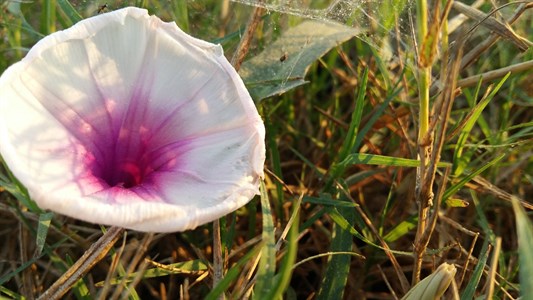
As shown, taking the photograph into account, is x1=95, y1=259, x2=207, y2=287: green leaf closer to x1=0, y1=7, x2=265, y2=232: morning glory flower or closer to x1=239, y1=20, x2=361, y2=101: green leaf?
x1=0, y1=7, x2=265, y2=232: morning glory flower

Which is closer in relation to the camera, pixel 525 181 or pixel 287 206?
pixel 287 206

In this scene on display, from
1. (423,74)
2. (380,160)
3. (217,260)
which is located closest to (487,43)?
(380,160)

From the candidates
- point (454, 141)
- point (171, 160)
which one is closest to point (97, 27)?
point (171, 160)

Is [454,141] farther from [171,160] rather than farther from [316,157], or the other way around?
[171,160]

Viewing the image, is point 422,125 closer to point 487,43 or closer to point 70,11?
point 487,43

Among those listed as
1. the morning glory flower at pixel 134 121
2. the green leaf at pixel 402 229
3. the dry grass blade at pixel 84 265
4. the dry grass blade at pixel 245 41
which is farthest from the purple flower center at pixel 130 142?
the green leaf at pixel 402 229

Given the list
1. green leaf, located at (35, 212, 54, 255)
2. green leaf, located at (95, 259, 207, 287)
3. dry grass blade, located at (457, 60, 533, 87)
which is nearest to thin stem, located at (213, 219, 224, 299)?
green leaf, located at (95, 259, 207, 287)
